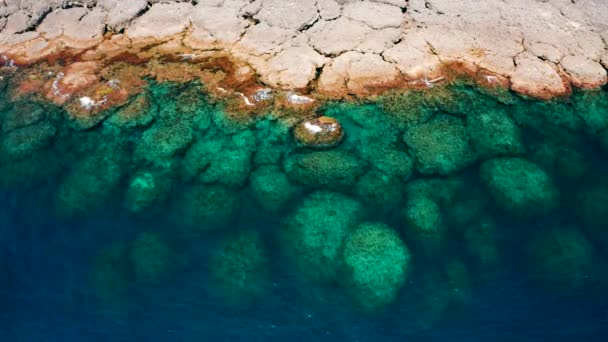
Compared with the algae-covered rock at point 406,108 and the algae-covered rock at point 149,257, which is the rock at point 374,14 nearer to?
the algae-covered rock at point 406,108

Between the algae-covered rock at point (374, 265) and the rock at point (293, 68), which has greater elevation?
the rock at point (293, 68)

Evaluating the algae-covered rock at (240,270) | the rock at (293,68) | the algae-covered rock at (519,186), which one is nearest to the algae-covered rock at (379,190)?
the algae-covered rock at (519,186)

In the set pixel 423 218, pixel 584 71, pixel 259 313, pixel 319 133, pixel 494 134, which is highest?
pixel 584 71

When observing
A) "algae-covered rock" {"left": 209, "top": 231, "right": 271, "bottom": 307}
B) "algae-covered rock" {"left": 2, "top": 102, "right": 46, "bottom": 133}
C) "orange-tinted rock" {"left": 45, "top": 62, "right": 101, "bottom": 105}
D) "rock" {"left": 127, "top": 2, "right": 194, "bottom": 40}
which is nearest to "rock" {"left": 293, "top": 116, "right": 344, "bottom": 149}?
"algae-covered rock" {"left": 209, "top": 231, "right": 271, "bottom": 307}

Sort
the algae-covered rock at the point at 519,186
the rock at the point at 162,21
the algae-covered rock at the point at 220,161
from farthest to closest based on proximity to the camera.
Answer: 1. the rock at the point at 162,21
2. the algae-covered rock at the point at 220,161
3. the algae-covered rock at the point at 519,186

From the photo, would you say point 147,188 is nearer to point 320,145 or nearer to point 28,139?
point 28,139

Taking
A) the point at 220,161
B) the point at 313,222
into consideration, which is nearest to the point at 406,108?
the point at 313,222
